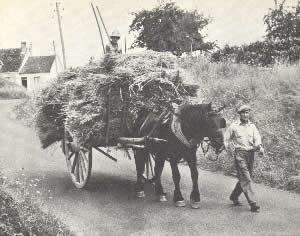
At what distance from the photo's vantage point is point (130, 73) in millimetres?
7520

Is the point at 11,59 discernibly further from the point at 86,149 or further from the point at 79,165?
the point at 86,149

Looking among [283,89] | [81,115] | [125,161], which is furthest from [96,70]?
[283,89]

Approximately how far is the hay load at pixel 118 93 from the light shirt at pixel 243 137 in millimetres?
1177

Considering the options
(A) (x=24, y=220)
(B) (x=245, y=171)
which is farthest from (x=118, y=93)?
(A) (x=24, y=220)

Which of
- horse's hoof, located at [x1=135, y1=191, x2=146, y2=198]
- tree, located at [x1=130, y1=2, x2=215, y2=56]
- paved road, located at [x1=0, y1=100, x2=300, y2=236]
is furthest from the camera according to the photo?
tree, located at [x1=130, y1=2, x2=215, y2=56]

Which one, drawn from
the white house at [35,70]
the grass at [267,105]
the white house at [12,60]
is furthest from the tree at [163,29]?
the white house at [12,60]

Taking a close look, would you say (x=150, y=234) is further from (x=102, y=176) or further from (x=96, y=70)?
(x=102, y=176)

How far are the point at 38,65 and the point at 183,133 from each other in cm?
5897

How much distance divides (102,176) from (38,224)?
4913 mm

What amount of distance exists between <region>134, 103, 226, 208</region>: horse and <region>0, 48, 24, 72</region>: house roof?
57359 millimetres

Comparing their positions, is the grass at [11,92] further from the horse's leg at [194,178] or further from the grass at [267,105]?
the horse's leg at [194,178]

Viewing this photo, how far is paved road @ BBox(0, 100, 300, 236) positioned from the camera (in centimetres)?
636

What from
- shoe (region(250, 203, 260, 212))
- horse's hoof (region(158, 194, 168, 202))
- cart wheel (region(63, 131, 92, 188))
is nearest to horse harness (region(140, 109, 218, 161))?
shoe (region(250, 203, 260, 212))

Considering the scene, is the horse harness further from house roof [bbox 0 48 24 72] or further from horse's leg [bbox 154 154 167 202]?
house roof [bbox 0 48 24 72]
